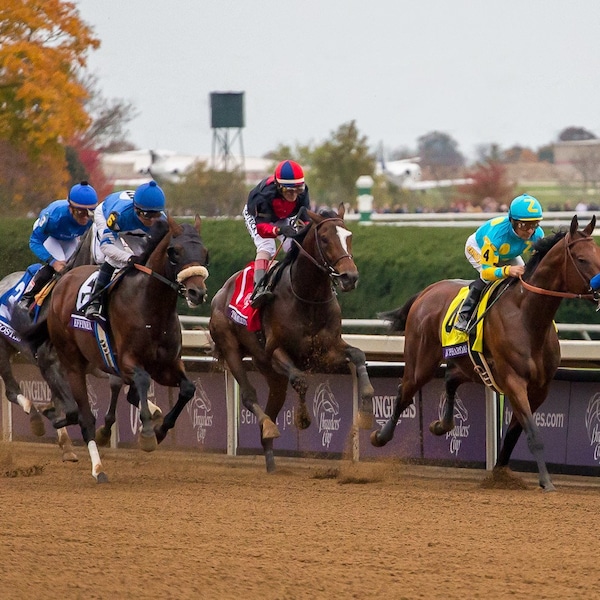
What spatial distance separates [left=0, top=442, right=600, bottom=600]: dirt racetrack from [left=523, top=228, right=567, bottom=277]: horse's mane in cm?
137

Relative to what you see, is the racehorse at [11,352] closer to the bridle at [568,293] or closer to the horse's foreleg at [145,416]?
the horse's foreleg at [145,416]

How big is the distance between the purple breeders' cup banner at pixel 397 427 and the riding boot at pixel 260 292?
1307 millimetres

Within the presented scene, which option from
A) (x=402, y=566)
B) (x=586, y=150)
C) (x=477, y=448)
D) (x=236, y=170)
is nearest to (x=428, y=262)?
(x=477, y=448)

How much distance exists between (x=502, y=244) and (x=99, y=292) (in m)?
Result: 2.65

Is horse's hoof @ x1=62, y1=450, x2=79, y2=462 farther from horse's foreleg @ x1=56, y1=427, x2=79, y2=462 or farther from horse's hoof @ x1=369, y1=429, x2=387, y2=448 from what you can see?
horse's hoof @ x1=369, y1=429, x2=387, y2=448

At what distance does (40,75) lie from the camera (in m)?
16.6

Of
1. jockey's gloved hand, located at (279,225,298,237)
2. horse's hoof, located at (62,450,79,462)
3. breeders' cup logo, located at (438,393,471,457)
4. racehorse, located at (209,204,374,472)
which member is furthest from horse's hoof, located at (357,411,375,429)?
horse's hoof, located at (62,450,79,462)

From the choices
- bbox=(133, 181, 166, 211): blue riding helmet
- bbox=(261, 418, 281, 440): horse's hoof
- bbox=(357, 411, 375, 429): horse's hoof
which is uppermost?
A: bbox=(133, 181, 166, 211): blue riding helmet

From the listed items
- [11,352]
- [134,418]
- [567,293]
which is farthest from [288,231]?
[11,352]

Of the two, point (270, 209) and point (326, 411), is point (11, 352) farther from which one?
point (270, 209)

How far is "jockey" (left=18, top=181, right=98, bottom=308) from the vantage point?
9766mm

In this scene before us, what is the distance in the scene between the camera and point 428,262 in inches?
586

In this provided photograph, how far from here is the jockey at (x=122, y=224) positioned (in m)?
8.45

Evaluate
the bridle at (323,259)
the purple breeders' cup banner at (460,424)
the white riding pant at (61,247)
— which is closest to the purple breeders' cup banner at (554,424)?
the purple breeders' cup banner at (460,424)
